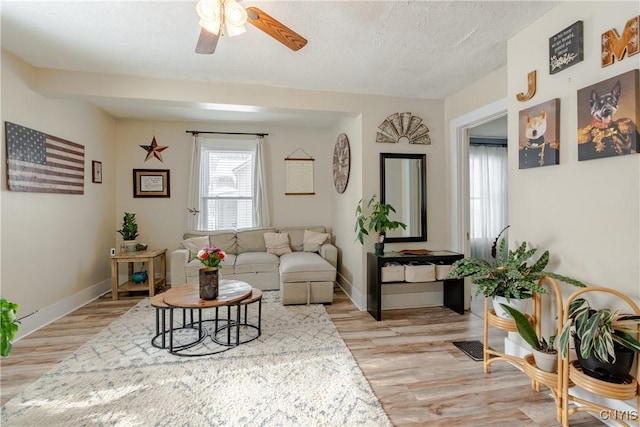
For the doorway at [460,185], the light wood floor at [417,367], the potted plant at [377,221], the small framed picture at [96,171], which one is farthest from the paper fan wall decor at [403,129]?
the small framed picture at [96,171]

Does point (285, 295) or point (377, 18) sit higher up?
point (377, 18)

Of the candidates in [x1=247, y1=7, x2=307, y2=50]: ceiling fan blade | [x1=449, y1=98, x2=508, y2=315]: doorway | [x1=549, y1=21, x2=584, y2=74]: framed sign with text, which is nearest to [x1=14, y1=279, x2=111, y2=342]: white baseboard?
[x1=247, y1=7, x2=307, y2=50]: ceiling fan blade

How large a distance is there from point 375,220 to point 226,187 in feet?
9.16

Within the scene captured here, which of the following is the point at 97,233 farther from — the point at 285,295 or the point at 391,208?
the point at 391,208

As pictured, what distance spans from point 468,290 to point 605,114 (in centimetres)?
251

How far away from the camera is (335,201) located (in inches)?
193

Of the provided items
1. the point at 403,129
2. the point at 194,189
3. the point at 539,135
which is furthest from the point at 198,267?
the point at 539,135

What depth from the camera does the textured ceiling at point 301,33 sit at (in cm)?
203

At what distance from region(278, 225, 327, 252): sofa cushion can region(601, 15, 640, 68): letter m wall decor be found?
12.5ft

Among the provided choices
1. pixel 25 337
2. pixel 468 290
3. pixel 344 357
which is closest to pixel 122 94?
pixel 25 337

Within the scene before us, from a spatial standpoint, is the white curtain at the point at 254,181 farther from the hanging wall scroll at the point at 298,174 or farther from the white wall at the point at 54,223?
the white wall at the point at 54,223

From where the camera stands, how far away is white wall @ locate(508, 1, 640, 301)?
64.1 inches

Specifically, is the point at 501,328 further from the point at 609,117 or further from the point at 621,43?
the point at 621,43

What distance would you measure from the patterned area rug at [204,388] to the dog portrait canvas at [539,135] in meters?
2.01
